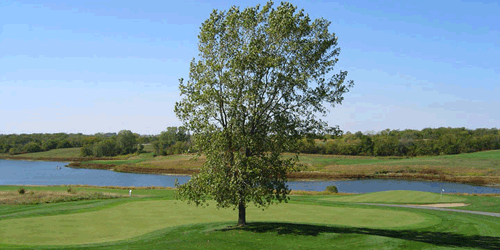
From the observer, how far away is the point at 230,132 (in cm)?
1789

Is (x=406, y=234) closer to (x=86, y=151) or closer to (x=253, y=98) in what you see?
(x=253, y=98)

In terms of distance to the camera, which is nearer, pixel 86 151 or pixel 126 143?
pixel 86 151

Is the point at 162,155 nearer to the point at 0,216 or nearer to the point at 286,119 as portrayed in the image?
the point at 0,216

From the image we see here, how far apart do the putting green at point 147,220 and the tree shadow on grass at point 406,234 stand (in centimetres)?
273

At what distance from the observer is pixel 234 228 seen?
1927 centimetres

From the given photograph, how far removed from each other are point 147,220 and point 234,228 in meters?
7.09

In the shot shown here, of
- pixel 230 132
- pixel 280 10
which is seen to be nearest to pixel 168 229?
pixel 230 132

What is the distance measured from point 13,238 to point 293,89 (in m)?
14.6

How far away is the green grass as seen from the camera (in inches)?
654

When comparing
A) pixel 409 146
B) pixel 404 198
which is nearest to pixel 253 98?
pixel 404 198

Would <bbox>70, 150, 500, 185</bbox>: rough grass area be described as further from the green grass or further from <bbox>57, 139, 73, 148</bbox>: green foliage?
<bbox>57, 139, 73, 148</bbox>: green foliage

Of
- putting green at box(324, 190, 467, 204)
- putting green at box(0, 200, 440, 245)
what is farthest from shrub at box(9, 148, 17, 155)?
putting green at box(324, 190, 467, 204)

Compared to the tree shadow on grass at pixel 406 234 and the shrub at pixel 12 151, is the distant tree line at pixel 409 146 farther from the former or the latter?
the shrub at pixel 12 151

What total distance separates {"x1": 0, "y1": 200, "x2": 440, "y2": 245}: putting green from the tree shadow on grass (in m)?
2.73
